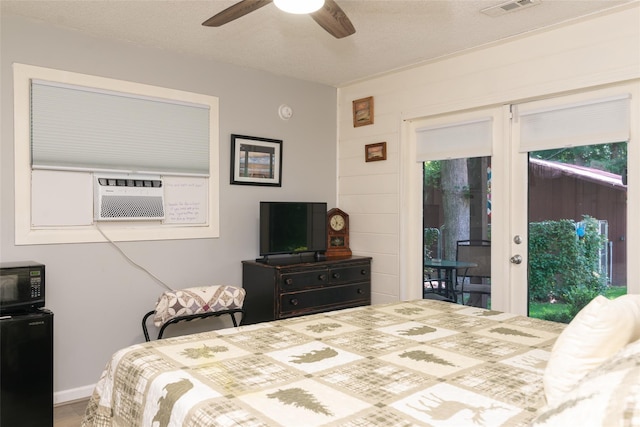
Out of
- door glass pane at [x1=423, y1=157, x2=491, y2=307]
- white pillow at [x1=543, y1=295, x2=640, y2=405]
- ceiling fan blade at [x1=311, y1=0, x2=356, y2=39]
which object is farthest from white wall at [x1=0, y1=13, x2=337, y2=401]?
white pillow at [x1=543, y1=295, x2=640, y2=405]

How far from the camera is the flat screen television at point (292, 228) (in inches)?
156

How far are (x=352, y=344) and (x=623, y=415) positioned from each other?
3.89 ft

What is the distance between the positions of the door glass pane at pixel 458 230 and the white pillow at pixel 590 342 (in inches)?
97.3

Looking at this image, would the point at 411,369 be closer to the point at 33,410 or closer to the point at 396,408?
the point at 396,408

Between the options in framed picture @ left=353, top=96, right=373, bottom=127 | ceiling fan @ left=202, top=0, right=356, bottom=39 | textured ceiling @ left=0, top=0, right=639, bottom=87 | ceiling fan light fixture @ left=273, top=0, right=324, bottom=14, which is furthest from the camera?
framed picture @ left=353, top=96, right=373, bottom=127

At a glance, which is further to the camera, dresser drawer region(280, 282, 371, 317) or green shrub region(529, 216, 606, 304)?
dresser drawer region(280, 282, 371, 317)

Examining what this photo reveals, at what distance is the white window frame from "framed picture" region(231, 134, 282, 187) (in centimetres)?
17

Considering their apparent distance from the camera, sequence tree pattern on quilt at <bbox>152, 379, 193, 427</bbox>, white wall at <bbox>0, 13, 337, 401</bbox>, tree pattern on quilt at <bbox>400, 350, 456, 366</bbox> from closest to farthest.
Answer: tree pattern on quilt at <bbox>152, 379, 193, 427</bbox>
tree pattern on quilt at <bbox>400, 350, 456, 366</bbox>
white wall at <bbox>0, 13, 337, 401</bbox>

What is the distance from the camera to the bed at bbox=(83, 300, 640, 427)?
125 cm

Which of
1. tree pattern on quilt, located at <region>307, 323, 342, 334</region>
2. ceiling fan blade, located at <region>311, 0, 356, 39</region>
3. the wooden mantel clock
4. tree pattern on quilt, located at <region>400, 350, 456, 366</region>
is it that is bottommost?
tree pattern on quilt, located at <region>400, 350, 456, 366</region>

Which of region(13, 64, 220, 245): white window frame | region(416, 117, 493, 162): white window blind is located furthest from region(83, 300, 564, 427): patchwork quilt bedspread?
region(416, 117, 493, 162): white window blind

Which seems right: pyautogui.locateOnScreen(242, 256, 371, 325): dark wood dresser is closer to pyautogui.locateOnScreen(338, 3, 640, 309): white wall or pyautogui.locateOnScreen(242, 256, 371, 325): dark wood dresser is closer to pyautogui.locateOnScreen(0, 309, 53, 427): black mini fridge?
pyautogui.locateOnScreen(338, 3, 640, 309): white wall

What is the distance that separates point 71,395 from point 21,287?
3.28 feet

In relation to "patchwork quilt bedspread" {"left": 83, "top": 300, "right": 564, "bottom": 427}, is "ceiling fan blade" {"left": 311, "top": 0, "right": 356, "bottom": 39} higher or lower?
higher
